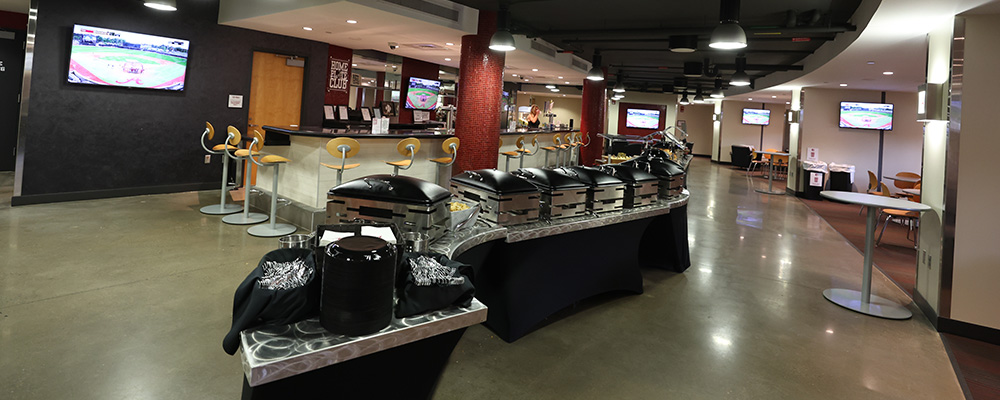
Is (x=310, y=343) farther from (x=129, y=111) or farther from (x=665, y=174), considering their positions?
(x=129, y=111)

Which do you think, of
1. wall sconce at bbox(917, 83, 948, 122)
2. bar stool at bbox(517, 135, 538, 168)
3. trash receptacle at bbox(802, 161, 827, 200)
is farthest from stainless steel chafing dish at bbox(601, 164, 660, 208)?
trash receptacle at bbox(802, 161, 827, 200)

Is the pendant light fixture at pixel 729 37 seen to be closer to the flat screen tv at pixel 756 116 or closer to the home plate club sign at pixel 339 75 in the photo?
the home plate club sign at pixel 339 75

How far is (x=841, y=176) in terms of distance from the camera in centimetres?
1136

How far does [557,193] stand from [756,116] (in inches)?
796

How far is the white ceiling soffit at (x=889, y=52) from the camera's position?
4.24 meters

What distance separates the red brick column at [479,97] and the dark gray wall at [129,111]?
3.37 metres

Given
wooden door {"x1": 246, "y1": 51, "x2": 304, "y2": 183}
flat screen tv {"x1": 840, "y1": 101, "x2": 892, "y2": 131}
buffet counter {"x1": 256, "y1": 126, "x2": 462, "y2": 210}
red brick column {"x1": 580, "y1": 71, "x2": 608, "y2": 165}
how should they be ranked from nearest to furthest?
1. buffet counter {"x1": 256, "y1": 126, "x2": 462, "y2": 210}
2. wooden door {"x1": 246, "y1": 51, "x2": 304, "y2": 183}
3. flat screen tv {"x1": 840, "y1": 101, "x2": 892, "y2": 131}
4. red brick column {"x1": 580, "y1": 71, "x2": 608, "y2": 165}

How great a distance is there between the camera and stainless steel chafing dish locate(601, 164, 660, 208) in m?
3.71

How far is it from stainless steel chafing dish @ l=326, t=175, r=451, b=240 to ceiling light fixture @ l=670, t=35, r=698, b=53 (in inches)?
226

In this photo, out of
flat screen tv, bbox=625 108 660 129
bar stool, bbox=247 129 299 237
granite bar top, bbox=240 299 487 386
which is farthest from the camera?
flat screen tv, bbox=625 108 660 129

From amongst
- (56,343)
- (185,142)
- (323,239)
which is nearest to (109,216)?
(185,142)

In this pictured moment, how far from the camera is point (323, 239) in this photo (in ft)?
4.72

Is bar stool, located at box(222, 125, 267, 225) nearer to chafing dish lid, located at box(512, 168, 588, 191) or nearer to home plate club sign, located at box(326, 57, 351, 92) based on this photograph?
home plate club sign, located at box(326, 57, 351, 92)

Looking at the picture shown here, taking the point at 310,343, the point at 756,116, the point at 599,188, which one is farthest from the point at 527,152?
the point at 756,116
